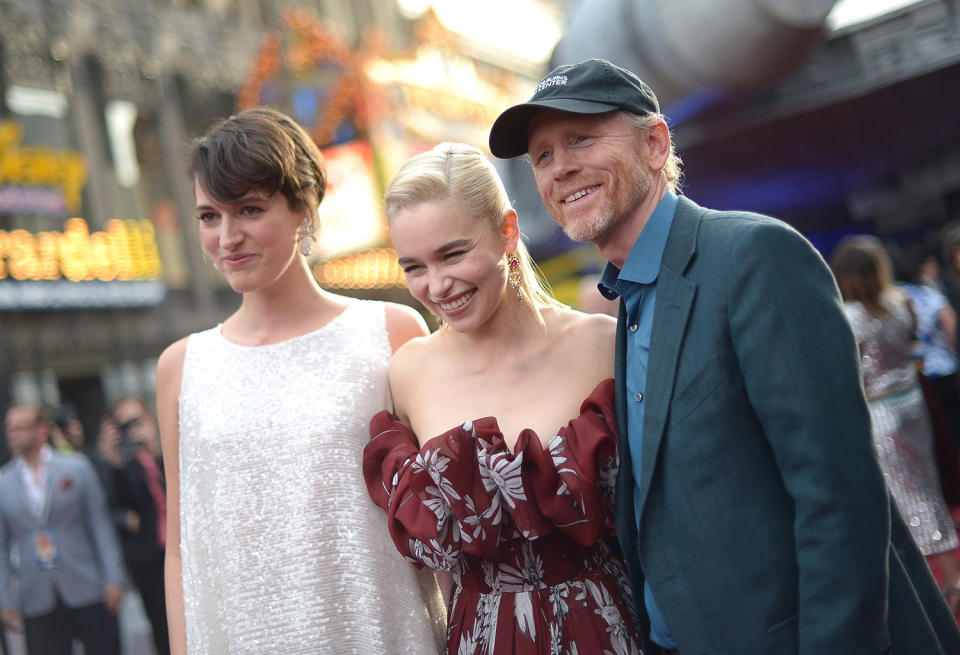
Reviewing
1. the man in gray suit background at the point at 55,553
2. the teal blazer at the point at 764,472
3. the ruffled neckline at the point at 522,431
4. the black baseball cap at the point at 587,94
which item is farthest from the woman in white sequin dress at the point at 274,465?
the man in gray suit background at the point at 55,553

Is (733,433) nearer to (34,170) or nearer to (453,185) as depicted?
(453,185)

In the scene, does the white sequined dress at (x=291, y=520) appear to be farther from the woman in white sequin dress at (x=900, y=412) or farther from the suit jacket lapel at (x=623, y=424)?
the woman in white sequin dress at (x=900, y=412)

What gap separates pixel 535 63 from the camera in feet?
135

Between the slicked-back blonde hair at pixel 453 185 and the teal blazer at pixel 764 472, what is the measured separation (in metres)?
0.66

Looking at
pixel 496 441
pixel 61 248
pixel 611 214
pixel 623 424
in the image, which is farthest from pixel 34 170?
pixel 623 424

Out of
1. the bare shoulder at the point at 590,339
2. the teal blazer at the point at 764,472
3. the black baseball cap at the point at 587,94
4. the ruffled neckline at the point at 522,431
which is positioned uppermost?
the black baseball cap at the point at 587,94

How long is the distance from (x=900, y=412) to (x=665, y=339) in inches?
153

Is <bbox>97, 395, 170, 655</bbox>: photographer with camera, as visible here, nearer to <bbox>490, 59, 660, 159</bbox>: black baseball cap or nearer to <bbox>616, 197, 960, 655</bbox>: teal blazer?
<bbox>490, 59, 660, 159</bbox>: black baseball cap

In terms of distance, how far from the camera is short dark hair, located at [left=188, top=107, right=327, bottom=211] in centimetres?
250

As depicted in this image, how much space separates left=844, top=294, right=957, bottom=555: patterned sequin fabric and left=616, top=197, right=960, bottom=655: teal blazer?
348cm

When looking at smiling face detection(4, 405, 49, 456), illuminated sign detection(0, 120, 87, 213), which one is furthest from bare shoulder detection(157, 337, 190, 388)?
illuminated sign detection(0, 120, 87, 213)

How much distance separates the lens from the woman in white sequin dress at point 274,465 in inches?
99.8

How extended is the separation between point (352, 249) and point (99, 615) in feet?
38.1

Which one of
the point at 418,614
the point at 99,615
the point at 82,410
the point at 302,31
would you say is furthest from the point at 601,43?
the point at 82,410
